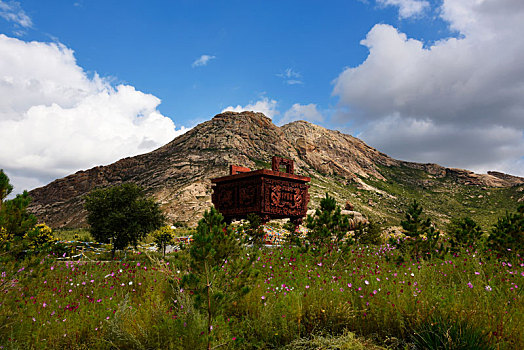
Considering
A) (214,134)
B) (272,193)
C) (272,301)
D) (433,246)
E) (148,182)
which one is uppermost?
(214,134)

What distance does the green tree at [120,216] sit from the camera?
1873 centimetres

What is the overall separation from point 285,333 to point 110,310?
269cm

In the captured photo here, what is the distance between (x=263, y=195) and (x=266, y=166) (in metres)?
54.1

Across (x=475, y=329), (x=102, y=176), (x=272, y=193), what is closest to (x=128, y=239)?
(x=272, y=193)

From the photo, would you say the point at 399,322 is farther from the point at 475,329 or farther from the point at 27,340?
the point at 27,340

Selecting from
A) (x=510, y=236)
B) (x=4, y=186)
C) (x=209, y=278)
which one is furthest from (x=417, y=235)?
(x=4, y=186)

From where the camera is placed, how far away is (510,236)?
7246 mm

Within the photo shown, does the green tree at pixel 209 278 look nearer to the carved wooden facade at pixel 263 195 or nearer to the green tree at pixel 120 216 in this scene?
the carved wooden facade at pixel 263 195

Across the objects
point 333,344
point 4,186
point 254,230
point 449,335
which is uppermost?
point 4,186

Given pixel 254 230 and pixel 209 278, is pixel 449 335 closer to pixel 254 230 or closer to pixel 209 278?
pixel 209 278

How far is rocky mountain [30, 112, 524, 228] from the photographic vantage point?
56.9 m

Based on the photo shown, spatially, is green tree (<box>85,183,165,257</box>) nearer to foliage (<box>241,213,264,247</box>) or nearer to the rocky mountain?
foliage (<box>241,213,264,247</box>)

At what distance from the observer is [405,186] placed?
93.9 metres

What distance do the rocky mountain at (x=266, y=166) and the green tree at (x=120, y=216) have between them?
20.5 m
